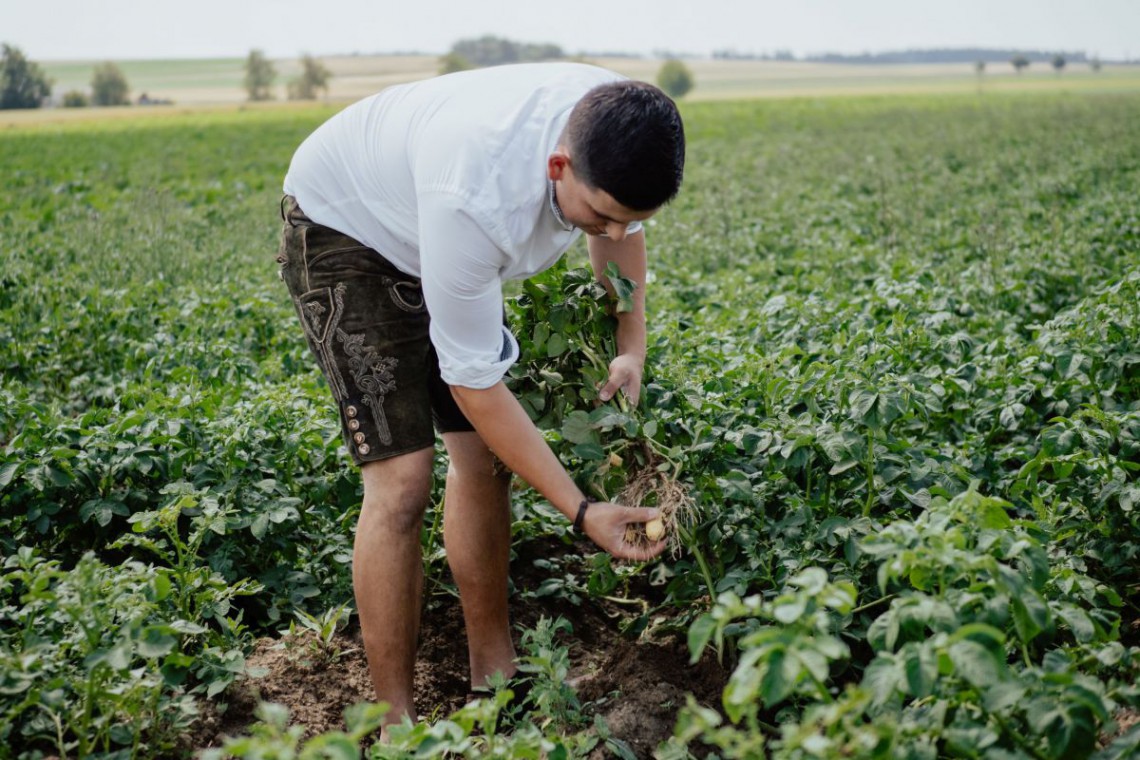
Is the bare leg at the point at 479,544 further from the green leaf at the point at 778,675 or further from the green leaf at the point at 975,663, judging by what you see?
the green leaf at the point at 975,663

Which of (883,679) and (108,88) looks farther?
(108,88)

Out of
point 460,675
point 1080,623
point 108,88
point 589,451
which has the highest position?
point 108,88

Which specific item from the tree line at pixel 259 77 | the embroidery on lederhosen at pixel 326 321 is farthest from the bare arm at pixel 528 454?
the tree line at pixel 259 77

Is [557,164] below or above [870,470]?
above

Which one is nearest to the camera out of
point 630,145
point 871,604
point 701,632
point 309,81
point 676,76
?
point 701,632

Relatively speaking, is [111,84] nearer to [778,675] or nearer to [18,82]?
[18,82]

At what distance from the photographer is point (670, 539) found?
2.45m

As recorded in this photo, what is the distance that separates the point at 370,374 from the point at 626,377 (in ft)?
2.03

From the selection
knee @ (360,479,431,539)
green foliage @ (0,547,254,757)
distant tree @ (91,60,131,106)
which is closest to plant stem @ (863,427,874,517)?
knee @ (360,479,431,539)

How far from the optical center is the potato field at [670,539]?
1716 millimetres

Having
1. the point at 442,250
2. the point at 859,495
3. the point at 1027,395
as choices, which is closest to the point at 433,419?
the point at 442,250

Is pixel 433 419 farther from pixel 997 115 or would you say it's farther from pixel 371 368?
pixel 997 115

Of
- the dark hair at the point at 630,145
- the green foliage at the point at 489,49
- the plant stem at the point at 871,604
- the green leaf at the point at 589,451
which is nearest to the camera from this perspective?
the dark hair at the point at 630,145

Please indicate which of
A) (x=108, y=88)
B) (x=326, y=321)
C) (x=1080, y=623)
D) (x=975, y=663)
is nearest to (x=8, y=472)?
(x=326, y=321)
